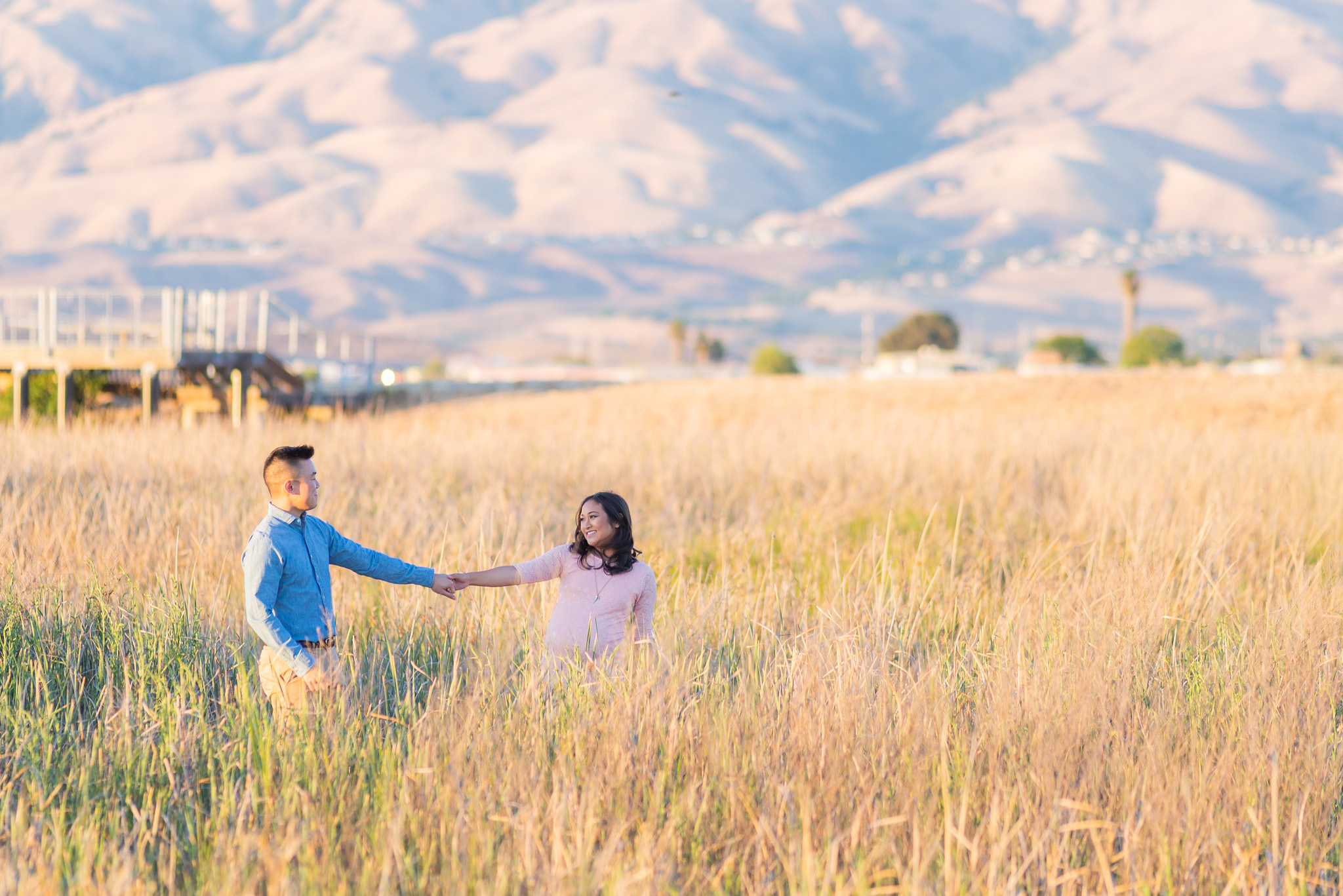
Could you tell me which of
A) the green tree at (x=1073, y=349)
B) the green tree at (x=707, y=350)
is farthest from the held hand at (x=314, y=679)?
the green tree at (x=707, y=350)

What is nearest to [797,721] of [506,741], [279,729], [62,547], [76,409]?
[506,741]

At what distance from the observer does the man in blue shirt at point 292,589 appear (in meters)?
4.21

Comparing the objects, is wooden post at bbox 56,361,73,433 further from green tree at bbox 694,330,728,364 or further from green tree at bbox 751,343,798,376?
green tree at bbox 694,330,728,364

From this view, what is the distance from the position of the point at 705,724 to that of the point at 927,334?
107 meters

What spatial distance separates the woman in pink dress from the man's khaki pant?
556mm

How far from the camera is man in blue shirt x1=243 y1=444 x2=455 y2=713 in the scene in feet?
13.8

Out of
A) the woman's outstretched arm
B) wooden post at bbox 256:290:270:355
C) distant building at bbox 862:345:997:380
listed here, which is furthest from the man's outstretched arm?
distant building at bbox 862:345:997:380

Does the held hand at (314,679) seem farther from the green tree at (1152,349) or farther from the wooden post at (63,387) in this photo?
the green tree at (1152,349)

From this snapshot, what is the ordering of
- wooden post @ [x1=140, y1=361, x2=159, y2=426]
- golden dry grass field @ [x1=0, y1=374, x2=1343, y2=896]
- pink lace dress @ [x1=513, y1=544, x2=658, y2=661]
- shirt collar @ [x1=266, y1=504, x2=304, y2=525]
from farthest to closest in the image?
wooden post @ [x1=140, y1=361, x2=159, y2=426] → pink lace dress @ [x1=513, y1=544, x2=658, y2=661] → shirt collar @ [x1=266, y1=504, x2=304, y2=525] → golden dry grass field @ [x1=0, y1=374, x2=1343, y2=896]

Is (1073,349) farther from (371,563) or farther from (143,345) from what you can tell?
(371,563)

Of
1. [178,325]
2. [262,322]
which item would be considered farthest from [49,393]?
[262,322]

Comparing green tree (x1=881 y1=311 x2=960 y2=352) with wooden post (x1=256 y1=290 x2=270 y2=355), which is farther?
green tree (x1=881 y1=311 x2=960 y2=352)

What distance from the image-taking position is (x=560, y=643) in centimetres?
473

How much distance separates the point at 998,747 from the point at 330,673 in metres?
2.15
